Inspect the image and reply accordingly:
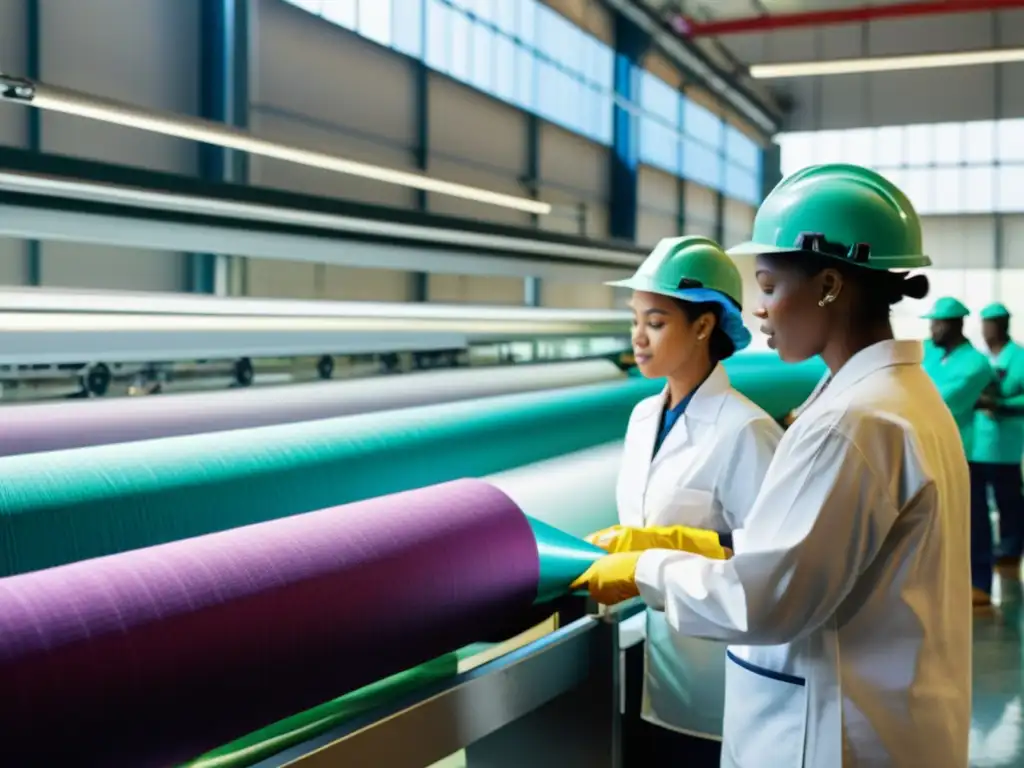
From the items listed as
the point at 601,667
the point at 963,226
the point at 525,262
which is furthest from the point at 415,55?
the point at 963,226

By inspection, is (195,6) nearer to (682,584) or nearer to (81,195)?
(81,195)

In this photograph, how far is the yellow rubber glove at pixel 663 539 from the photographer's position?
5.28 feet

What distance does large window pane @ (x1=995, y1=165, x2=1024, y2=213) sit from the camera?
43.1 ft

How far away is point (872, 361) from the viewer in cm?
127

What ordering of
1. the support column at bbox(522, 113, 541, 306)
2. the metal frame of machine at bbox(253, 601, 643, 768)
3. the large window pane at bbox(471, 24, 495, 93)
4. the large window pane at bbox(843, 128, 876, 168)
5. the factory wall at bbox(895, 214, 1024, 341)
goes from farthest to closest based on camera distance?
1. the large window pane at bbox(843, 128, 876, 168)
2. the factory wall at bbox(895, 214, 1024, 341)
3. the support column at bbox(522, 113, 541, 306)
4. the large window pane at bbox(471, 24, 495, 93)
5. the metal frame of machine at bbox(253, 601, 643, 768)

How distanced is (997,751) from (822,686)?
221 cm

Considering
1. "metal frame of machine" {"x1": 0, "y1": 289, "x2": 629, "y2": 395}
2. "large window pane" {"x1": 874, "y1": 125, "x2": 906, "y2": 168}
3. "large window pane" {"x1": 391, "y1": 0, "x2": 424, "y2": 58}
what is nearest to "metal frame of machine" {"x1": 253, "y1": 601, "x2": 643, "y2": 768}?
"metal frame of machine" {"x1": 0, "y1": 289, "x2": 629, "y2": 395}

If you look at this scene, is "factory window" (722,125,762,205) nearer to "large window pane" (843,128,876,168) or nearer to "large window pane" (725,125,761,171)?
"large window pane" (725,125,761,171)

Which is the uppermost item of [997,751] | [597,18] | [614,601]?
[597,18]

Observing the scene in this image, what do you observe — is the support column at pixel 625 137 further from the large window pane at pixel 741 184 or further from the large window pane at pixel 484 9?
the large window pane at pixel 741 184

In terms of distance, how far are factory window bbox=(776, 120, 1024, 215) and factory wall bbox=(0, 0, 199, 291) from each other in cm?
953

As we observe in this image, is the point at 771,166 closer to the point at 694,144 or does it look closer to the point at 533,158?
the point at 694,144

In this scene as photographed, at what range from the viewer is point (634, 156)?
11273mm

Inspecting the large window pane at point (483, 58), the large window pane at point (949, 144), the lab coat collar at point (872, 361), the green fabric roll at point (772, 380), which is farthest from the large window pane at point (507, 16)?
the lab coat collar at point (872, 361)
